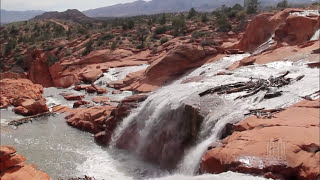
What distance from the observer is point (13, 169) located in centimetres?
852

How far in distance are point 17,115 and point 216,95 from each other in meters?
11.9

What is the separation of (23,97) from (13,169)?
13.0 meters

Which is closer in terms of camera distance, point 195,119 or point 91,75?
point 195,119

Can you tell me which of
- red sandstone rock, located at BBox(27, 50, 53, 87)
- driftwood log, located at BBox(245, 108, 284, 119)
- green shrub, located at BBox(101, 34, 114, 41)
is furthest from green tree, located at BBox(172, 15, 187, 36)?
driftwood log, located at BBox(245, 108, 284, 119)

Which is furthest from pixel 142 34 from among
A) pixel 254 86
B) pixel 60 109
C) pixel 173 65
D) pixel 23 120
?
pixel 254 86

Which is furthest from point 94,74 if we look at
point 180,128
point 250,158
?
point 250,158

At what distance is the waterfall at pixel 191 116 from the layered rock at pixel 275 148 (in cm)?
99

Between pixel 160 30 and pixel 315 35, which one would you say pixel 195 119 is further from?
pixel 160 30

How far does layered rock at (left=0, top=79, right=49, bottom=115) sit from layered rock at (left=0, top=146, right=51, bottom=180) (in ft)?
33.1

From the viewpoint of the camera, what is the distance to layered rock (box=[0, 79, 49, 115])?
18375 millimetres

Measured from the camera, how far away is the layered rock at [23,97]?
18375 millimetres

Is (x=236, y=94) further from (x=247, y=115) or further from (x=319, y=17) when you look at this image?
(x=319, y=17)

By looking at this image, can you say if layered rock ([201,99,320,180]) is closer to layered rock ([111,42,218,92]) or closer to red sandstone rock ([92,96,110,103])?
layered rock ([111,42,218,92])

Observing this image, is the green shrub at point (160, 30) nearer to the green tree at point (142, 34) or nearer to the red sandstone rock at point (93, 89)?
the green tree at point (142, 34)
